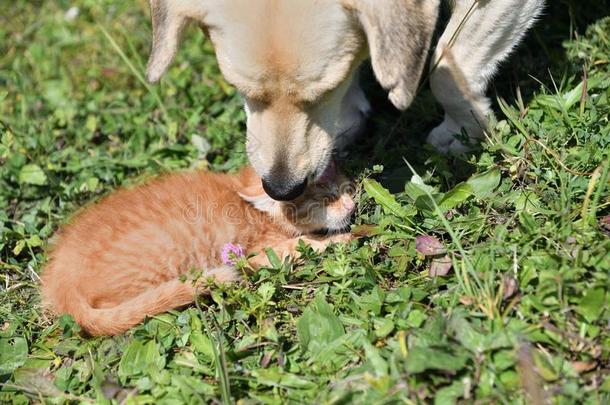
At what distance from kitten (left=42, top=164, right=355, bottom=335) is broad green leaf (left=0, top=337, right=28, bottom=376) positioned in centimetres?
20

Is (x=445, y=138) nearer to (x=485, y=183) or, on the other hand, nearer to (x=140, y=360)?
(x=485, y=183)

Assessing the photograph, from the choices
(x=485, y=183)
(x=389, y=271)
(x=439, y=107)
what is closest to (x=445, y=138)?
(x=439, y=107)

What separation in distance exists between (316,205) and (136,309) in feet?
3.08

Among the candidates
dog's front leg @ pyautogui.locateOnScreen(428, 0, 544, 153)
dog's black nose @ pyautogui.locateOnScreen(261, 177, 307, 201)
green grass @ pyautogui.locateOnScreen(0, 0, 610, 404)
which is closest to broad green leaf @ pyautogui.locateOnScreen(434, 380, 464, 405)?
green grass @ pyautogui.locateOnScreen(0, 0, 610, 404)

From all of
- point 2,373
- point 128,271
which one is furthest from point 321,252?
point 2,373

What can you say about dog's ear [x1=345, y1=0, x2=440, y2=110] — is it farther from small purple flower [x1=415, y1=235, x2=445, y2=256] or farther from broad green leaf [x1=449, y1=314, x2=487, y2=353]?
broad green leaf [x1=449, y1=314, x2=487, y2=353]

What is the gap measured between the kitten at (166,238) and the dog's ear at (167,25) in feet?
1.83

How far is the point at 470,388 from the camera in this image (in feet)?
7.50

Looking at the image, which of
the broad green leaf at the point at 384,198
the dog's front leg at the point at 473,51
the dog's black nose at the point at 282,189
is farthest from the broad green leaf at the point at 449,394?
the dog's front leg at the point at 473,51

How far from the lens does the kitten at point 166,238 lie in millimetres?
3057

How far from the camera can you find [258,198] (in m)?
3.49

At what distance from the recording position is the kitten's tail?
9.77ft

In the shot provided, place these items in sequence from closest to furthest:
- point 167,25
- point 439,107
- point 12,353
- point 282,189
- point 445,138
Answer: point 12,353, point 282,189, point 167,25, point 445,138, point 439,107

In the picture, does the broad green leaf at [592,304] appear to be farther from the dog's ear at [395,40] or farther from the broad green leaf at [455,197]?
the dog's ear at [395,40]
